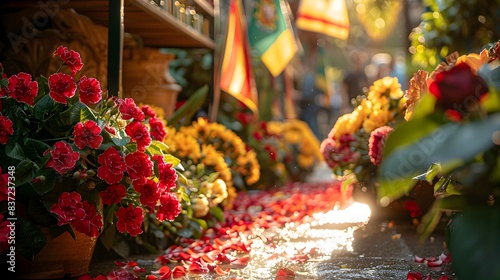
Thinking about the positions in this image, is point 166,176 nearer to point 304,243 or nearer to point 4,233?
point 4,233

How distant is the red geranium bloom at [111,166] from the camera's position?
295 cm

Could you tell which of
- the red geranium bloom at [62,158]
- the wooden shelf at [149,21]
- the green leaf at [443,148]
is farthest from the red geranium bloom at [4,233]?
the wooden shelf at [149,21]

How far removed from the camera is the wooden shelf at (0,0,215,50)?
466cm

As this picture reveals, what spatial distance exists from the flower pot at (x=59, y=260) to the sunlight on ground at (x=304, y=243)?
0.73 meters

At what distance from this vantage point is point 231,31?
7.35 metres

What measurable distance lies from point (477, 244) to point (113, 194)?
1773 mm

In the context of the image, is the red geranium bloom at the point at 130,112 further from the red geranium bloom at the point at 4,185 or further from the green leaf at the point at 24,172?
the red geranium bloom at the point at 4,185

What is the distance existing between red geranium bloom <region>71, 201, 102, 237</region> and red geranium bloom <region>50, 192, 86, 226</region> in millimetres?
24

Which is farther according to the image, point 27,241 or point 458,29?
point 458,29

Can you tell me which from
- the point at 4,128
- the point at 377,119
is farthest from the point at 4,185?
the point at 377,119

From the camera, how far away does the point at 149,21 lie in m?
5.39

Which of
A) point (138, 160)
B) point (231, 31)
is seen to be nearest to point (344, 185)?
point (138, 160)

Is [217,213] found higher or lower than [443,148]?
lower

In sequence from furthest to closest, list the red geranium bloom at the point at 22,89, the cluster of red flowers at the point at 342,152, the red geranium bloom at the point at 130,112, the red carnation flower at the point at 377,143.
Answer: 1. the cluster of red flowers at the point at 342,152
2. the red carnation flower at the point at 377,143
3. the red geranium bloom at the point at 130,112
4. the red geranium bloom at the point at 22,89
